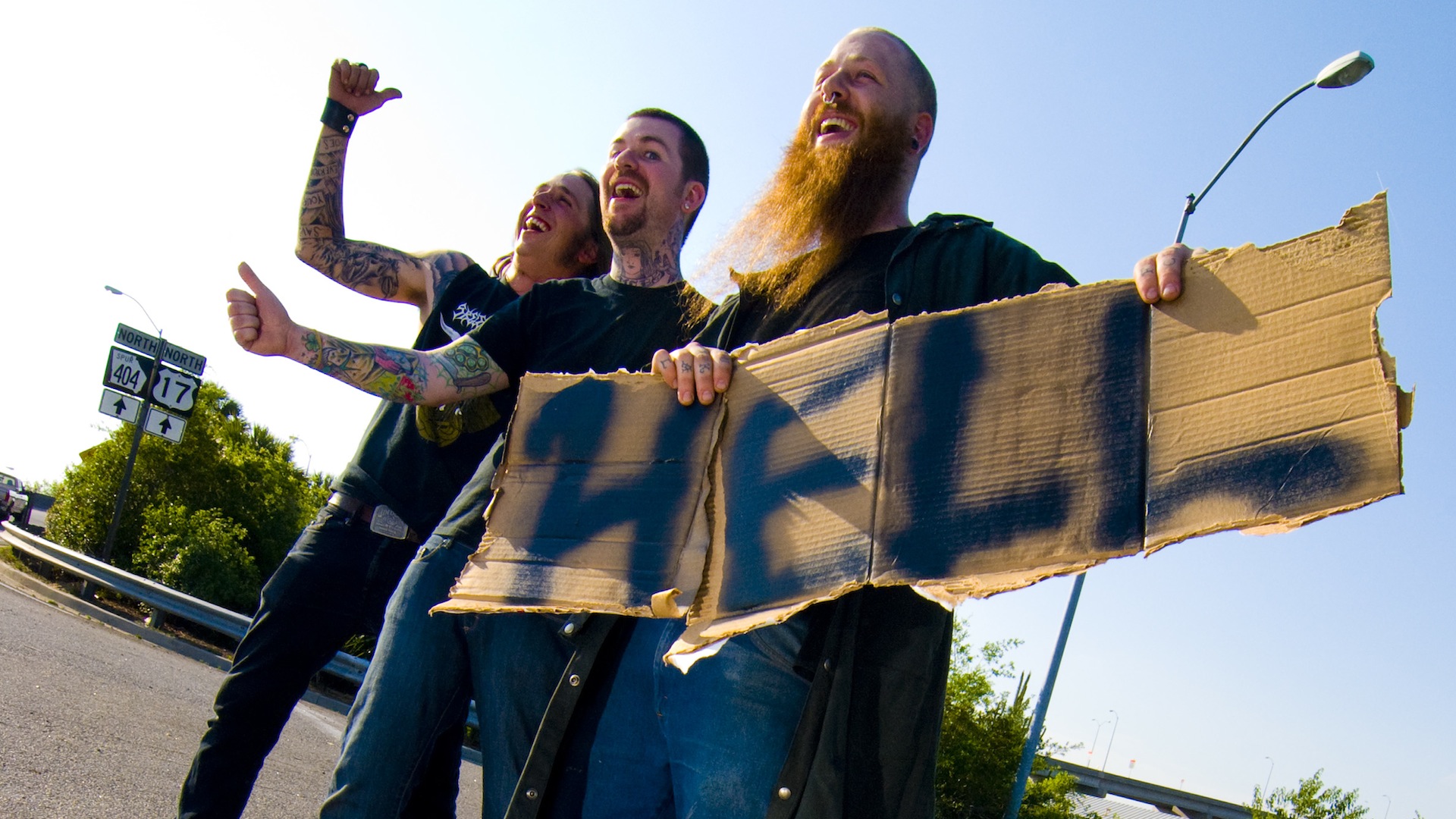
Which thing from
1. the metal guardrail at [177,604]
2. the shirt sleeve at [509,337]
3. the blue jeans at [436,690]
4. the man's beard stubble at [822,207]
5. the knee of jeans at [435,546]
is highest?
the man's beard stubble at [822,207]

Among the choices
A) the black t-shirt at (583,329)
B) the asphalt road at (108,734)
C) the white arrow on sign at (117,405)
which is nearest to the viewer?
the black t-shirt at (583,329)

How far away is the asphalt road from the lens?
3748mm

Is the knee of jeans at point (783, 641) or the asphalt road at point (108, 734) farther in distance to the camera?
the asphalt road at point (108, 734)

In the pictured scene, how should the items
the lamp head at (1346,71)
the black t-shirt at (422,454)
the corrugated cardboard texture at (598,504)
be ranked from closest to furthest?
the corrugated cardboard texture at (598,504), the black t-shirt at (422,454), the lamp head at (1346,71)

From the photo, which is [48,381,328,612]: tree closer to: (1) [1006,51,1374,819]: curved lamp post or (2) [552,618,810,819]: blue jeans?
(1) [1006,51,1374,819]: curved lamp post

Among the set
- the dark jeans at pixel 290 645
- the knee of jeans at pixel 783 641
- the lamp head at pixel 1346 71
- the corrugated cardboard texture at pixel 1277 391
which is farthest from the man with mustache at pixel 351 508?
the lamp head at pixel 1346 71

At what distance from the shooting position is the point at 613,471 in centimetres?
221

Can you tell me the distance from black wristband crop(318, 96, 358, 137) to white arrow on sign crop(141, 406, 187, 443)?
12017mm

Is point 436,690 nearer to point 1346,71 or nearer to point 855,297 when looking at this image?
point 855,297

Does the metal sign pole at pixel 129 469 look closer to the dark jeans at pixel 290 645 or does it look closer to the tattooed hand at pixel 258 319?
the dark jeans at pixel 290 645

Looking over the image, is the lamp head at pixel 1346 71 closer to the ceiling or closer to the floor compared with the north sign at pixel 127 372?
closer to the ceiling

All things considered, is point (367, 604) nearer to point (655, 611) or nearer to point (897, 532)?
point (655, 611)

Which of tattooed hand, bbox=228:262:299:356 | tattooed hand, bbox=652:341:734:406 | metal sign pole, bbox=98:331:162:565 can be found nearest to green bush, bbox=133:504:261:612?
metal sign pole, bbox=98:331:162:565

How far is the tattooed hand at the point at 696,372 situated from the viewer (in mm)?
2178
